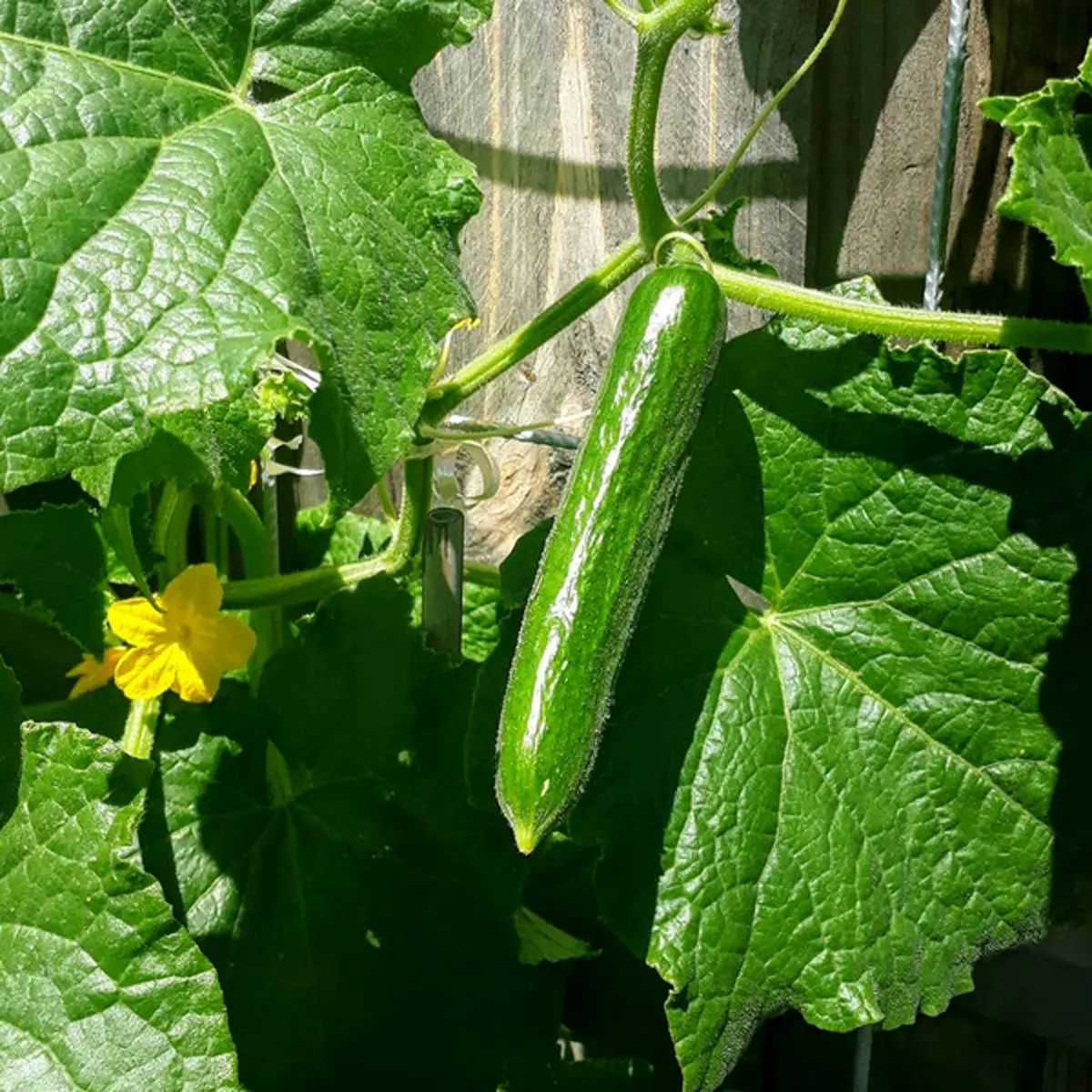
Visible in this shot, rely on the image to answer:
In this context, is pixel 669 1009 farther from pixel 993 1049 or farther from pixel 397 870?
pixel 993 1049

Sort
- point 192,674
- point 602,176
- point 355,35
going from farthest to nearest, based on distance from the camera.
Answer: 1. point 602,176
2. point 192,674
3. point 355,35

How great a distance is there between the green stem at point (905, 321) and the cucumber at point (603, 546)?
0.10 m

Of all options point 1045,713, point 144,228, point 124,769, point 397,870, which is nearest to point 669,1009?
point 397,870

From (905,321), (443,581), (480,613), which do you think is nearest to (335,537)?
(480,613)

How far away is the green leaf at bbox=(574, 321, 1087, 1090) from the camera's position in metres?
1.28

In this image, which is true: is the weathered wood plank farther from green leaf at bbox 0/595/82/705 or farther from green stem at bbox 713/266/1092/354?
green leaf at bbox 0/595/82/705

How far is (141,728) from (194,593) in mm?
163

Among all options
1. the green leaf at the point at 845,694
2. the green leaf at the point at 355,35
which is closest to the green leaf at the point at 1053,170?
the green leaf at the point at 845,694

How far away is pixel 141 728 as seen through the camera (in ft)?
4.85

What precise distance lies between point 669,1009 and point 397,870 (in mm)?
389

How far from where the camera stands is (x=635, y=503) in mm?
1135

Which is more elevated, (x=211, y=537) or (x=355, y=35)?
(x=355, y=35)

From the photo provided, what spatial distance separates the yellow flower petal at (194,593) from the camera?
147 cm

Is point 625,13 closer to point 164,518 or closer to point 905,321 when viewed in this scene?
point 905,321
